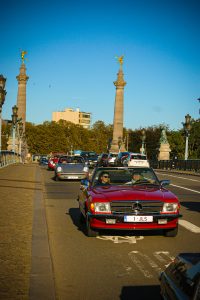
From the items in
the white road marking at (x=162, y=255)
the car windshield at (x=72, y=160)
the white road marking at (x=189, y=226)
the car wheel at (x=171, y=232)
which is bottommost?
the white road marking at (x=162, y=255)

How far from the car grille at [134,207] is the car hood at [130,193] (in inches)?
3.7

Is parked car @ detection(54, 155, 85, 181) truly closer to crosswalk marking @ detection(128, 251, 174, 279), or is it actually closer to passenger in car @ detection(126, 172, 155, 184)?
passenger in car @ detection(126, 172, 155, 184)

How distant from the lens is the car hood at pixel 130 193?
8.63 m

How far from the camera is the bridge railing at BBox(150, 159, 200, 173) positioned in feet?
145

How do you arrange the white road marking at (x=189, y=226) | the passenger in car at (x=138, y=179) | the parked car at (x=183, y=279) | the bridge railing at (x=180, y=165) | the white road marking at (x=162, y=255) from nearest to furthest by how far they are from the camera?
the parked car at (x=183, y=279)
the white road marking at (x=162, y=255)
the passenger in car at (x=138, y=179)
the white road marking at (x=189, y=226)
the bridge railing at (x=180, y=165)

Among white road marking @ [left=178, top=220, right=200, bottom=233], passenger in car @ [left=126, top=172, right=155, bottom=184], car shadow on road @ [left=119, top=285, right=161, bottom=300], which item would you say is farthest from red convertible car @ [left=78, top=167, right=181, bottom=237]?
car shadow on road @ [left=119, top=285, right=161, bottom=300]

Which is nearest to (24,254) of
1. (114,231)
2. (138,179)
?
(114,231)

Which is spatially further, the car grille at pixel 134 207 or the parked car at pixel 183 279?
the car grille at pixel 134 207

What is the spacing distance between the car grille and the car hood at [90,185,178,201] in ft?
0.31

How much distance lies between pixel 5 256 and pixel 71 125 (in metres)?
142

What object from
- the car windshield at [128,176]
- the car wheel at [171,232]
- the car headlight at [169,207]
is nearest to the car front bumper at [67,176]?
the car windshield at [128,176]

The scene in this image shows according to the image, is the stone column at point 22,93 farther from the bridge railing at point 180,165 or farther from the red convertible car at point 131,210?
the red convertible car at point 131,210

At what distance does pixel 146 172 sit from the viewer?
34.6 feet

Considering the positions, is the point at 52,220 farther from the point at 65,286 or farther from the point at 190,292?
the point at 190,292
